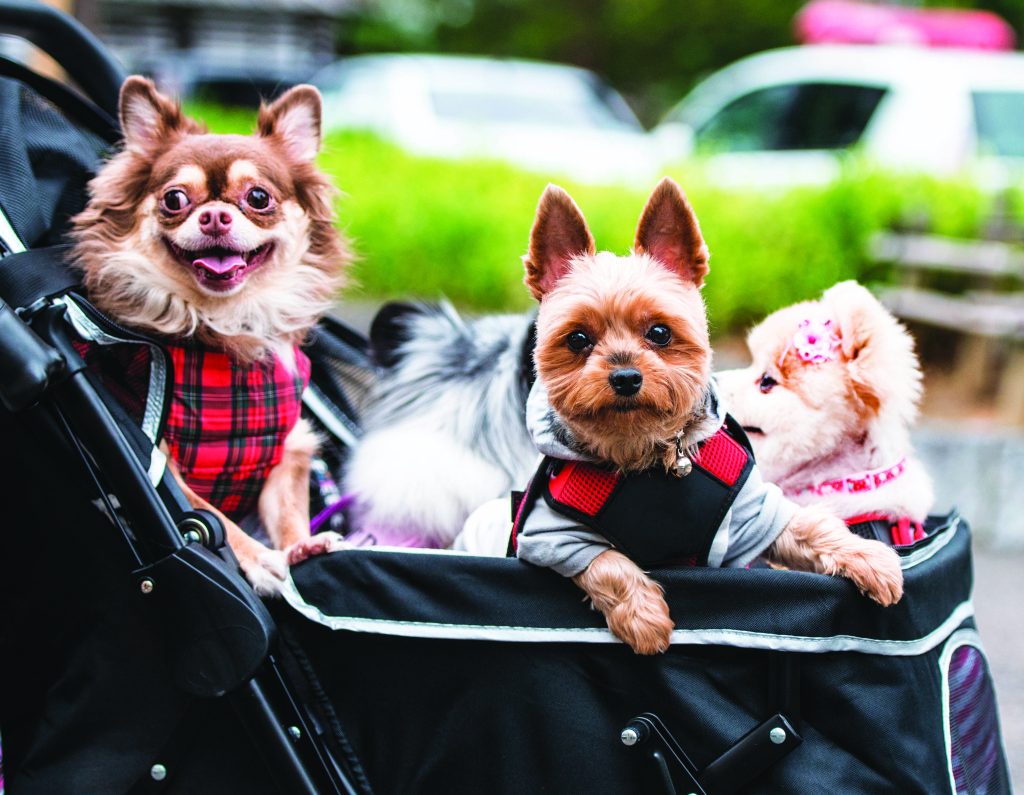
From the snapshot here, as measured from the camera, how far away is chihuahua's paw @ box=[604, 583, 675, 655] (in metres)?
1.67

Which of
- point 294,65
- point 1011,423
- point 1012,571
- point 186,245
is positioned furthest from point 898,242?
point 294,65

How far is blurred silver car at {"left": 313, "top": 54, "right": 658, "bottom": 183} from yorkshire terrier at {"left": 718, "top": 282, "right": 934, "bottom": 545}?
5421 millimetres

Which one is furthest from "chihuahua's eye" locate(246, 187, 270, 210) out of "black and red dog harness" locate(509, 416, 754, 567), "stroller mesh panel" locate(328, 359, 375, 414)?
"black and red dog harness" locate(509, 416, 754, 567)

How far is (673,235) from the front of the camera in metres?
1.82

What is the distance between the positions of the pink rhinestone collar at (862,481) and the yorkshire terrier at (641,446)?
0.16 m

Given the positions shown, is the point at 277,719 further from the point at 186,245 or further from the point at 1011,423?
the point at 1011,423

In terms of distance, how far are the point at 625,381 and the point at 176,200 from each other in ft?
3.29

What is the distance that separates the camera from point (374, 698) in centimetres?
186

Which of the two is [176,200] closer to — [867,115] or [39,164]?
[39,164]

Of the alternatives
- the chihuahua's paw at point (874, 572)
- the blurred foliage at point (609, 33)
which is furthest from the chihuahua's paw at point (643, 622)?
the blurred foliage at point (609, 33)

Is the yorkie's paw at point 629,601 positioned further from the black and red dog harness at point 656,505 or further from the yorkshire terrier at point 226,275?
the yorkshire terrier at point 226,275

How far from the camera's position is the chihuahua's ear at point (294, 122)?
2346 mm

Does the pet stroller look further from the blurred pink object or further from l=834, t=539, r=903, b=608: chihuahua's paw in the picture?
the blurred pink object

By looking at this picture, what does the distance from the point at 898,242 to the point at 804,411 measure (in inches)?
136
